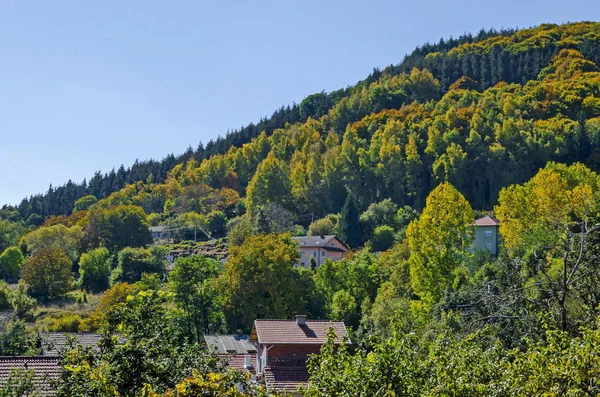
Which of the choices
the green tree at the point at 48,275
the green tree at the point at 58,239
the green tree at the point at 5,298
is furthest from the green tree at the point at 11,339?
the green tree at the point at 58,239

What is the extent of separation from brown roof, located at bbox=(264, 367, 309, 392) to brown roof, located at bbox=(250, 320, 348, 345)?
3.67ft

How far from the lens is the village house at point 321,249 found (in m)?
64.5

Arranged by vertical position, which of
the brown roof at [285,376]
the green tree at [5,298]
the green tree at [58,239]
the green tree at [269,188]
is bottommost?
the brown roof at [285,376]

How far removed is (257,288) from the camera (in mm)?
41438

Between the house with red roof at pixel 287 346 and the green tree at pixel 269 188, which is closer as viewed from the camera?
the house with red roof at pixel 287 346

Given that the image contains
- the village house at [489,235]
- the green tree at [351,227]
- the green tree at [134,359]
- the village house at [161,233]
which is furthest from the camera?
the village house at [161,233]

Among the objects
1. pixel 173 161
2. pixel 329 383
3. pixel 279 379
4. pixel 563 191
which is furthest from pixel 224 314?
pixel 173 161

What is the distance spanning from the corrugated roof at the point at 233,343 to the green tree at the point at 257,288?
3.29m

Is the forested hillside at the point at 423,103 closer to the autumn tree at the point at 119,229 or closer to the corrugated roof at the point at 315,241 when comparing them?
the corrugated roof at the point at 315,241

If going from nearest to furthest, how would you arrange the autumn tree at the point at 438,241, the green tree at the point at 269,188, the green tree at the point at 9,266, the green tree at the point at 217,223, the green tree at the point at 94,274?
the autumn tree at the point at 438,241 → the green tree at the point at 94,274 → the green tree at the point at 9,266 → the green tree at the point at 269,188 → the green tree at the point at 217,223

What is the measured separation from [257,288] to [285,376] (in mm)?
15195

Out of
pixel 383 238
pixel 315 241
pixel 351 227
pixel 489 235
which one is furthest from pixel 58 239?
pixel 489 235

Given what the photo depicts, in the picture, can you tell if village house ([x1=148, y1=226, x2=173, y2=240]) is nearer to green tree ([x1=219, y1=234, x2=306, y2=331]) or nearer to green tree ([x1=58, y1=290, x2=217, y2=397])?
green tree ([x1=219, y1=234, x2=306, y2=331])

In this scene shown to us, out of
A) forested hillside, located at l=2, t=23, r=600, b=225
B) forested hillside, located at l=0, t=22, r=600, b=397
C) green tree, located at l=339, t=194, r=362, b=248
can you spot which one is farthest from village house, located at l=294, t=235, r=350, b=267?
forested hillside, located at l=2, t=23, r=600, b=225
